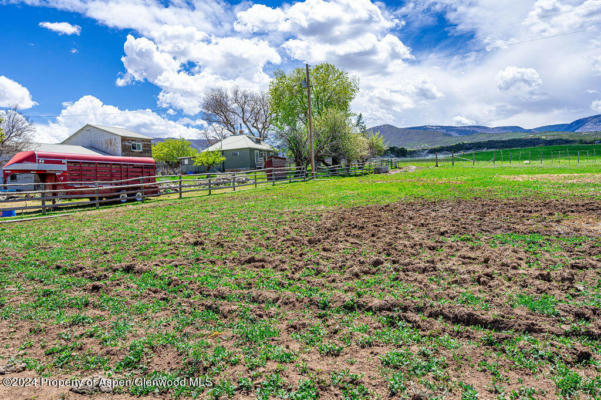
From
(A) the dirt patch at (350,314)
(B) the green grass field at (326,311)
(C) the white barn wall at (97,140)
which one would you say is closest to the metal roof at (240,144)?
(C) the white barn wall at (97,140)

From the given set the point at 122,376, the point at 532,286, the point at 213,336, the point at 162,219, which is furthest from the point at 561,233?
the point at 162,219

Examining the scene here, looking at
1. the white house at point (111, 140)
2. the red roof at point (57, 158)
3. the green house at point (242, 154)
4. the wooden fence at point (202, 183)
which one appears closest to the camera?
the red roof at point (57, 158)

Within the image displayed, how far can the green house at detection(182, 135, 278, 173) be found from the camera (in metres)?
47.6

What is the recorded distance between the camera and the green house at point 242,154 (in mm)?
47625

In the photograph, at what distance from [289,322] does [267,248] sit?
2859 mm

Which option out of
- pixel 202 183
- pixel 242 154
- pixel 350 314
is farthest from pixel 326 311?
pixel 242 154

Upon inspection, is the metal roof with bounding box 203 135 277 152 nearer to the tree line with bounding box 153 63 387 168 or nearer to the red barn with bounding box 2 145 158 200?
the tree line with bounding box 153 63 387 168

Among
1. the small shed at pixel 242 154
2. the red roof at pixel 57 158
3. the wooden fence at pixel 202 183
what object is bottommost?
the wooden fence at pixel 202 183

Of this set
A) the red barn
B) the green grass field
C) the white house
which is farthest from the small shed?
the green grass field

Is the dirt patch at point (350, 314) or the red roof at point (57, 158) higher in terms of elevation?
the red roof at point (57, 158)

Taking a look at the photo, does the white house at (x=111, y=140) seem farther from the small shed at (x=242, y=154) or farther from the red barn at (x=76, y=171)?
the red barn at (x=76, y=171)

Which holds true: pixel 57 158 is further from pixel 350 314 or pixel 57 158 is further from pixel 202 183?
pixel 350 314

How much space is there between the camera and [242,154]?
4797 centimetres

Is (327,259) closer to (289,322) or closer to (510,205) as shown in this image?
(289,322)
